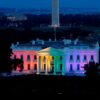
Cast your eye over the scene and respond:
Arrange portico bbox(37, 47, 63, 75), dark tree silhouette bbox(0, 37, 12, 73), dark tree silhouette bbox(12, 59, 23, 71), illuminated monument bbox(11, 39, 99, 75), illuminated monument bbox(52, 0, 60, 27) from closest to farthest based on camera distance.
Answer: dark tree silhouette bbox(0, 37, 12, 73)
dark tree silhouette bbox(12, 59, 23, 71)
portico bbox(37, 47, 63, 75)
illuminated monument bbox(11, 39, 99, 75)
illuminated monument bbox(52, 0, 60, 27)

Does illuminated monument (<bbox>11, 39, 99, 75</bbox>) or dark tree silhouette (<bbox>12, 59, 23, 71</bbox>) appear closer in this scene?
dark tree silhouette (<bbox>12, 59, 23, 71</bbox>)

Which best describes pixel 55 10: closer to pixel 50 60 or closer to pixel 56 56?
pixel 56 56

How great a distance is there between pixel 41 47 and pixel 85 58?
376 centimetres

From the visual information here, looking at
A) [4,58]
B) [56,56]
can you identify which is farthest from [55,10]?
[4,58]

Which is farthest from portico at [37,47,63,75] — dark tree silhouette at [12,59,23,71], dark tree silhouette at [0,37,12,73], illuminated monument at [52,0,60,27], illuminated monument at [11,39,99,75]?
illuminated monument at [52,0,60,27]

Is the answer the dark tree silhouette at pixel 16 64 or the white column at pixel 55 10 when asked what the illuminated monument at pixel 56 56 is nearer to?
the dark tree silhouette at pixel 16 64

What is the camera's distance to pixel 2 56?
50500mm
